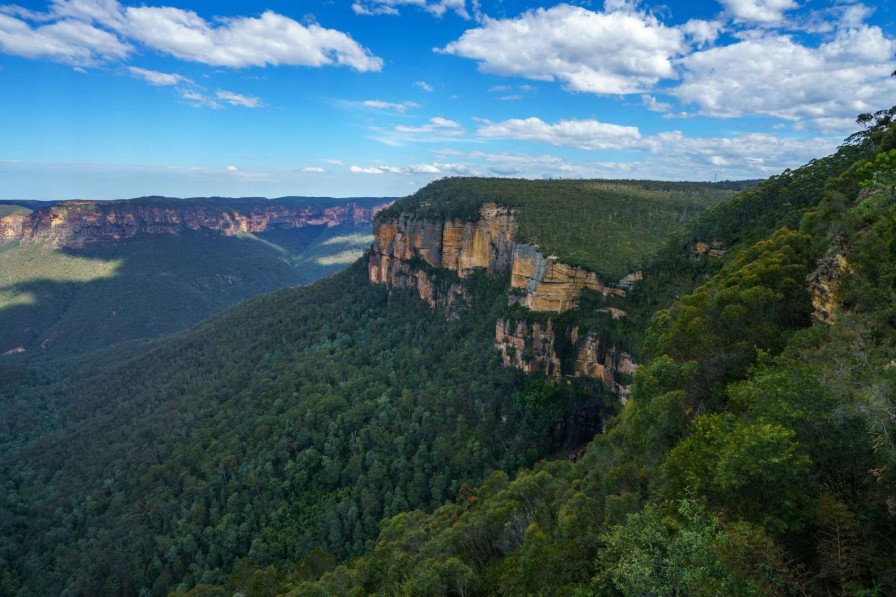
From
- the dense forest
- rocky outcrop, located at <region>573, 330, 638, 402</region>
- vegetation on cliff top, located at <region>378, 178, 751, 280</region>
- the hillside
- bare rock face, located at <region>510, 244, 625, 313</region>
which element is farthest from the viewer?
the hillside

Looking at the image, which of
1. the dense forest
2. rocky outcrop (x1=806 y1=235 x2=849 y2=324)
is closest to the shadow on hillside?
the dense forest

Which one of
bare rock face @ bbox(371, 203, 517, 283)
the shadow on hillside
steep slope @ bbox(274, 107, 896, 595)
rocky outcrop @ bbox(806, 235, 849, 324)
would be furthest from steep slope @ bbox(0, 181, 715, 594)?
the shadow on hillside

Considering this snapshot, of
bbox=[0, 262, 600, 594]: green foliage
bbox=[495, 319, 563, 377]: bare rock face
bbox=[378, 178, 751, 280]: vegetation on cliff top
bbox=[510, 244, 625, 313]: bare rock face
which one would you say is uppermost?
bbox=[378, 178, 751, 280]: vegetation on cliff top

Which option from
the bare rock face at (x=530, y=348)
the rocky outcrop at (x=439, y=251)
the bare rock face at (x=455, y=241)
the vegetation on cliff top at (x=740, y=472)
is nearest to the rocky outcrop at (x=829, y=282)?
the vegetation on cliff top at (x=740, y=472)

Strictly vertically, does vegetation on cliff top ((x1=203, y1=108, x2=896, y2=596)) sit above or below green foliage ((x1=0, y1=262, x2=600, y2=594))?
above

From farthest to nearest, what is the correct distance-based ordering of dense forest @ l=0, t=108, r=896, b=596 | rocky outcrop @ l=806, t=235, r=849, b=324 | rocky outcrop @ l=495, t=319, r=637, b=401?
rocky outcrop @ l=495, t=319, r=637, b=401
rocky outcrop @ l=806, t=235, r=849, b=324
dense forest @ l=0, t=108, r=896, b=596

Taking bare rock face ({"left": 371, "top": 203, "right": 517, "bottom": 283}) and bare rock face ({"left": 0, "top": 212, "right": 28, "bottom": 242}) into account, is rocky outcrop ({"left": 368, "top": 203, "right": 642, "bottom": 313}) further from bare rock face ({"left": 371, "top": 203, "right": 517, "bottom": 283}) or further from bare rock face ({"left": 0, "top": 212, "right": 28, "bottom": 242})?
bare rock face ({"left": 0, "top": 212, "right": 28, "bottom": 242})

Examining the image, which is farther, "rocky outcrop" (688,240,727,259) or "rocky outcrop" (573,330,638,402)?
"rocky outcrop" (573,330,638,402)

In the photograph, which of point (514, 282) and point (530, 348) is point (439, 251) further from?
point (530, 348)

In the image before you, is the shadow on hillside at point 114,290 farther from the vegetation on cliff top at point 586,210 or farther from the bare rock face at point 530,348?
the bare rock face at point 530,348

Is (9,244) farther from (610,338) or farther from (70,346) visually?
(610,338)
